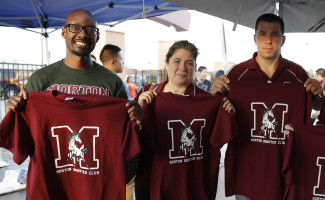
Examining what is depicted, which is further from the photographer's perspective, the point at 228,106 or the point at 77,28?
the point at 228,106

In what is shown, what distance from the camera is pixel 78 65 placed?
73.2 inches

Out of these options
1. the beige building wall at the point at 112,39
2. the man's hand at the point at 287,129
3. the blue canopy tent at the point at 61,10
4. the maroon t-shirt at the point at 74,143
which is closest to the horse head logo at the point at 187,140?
the maroon t-shirt at the point at 74,143

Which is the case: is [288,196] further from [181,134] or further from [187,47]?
[187,47]

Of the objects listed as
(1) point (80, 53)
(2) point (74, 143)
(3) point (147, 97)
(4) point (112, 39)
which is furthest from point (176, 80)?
(4) point (112, 39)

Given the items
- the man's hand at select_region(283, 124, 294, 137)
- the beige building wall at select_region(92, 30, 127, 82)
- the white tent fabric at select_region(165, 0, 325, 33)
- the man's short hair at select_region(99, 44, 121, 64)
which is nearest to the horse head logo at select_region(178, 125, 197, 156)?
the man's hand at select_region(283, 124, 294, 137)

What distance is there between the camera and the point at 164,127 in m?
1.90

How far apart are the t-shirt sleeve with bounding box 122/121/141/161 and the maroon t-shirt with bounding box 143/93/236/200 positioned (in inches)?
7.4

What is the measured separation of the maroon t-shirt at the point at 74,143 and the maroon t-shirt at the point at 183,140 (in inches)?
9.5

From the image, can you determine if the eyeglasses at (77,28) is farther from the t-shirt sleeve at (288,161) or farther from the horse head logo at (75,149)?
the t-shirt sleeve at (288,161)

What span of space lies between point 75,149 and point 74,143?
42 millimetres

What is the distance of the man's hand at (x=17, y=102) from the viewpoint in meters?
1.62

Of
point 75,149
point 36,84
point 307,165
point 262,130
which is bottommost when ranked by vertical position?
point 307,165

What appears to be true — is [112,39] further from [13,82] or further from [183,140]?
Answer: [183,140]

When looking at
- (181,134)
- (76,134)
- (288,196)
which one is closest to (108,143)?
(76,134)
